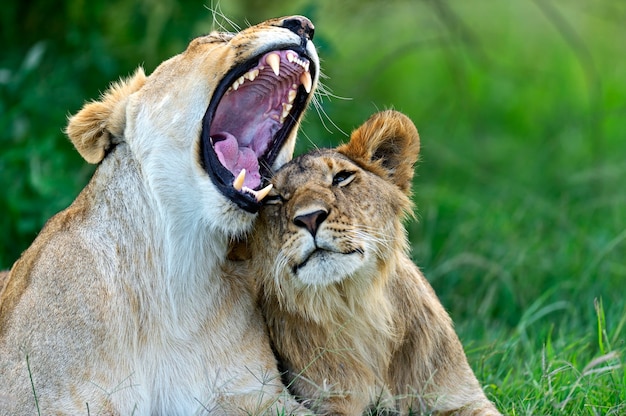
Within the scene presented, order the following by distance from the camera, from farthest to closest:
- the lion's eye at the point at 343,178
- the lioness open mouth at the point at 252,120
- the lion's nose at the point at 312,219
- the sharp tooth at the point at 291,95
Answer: the sharp tooth at the point at 291,95 < the lion's eye at the point at 343,178 < the lioness open mouth at the point at 252,120 < the lion's nose at the point at 312,219

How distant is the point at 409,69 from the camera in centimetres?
1063

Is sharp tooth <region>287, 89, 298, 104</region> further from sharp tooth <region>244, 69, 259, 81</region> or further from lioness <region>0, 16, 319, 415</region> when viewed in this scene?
sharp tooth <region>244, 69, 259, 81</region>

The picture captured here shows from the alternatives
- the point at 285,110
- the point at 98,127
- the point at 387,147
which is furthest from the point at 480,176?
the point at 98,127

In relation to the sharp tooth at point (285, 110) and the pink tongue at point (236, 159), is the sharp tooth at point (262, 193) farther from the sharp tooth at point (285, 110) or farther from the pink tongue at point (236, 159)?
the sharp tooth at point (285, 110)

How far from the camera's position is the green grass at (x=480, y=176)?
181 inches

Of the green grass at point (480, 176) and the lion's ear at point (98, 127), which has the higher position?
the lion's ear at point (98, 127)

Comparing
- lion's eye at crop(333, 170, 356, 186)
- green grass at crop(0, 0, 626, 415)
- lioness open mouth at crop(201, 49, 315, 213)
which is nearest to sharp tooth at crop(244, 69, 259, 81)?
lioness open mouth at crop(201, 49, 315, 213)

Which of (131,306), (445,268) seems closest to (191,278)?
(131,306)

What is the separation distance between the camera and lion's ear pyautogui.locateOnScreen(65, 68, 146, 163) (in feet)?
11.9

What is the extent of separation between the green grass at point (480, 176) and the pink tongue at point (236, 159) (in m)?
0.77

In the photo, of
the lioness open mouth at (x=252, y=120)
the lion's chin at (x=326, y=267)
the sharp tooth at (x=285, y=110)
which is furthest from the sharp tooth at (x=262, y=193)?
the sharp tooth at (x=285, y=110)

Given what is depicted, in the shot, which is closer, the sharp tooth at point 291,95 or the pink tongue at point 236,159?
the pink tongue at point 236,159

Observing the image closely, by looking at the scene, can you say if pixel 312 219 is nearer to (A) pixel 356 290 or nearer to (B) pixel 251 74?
(A) pixel 356 290

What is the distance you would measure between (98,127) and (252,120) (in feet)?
1.74
